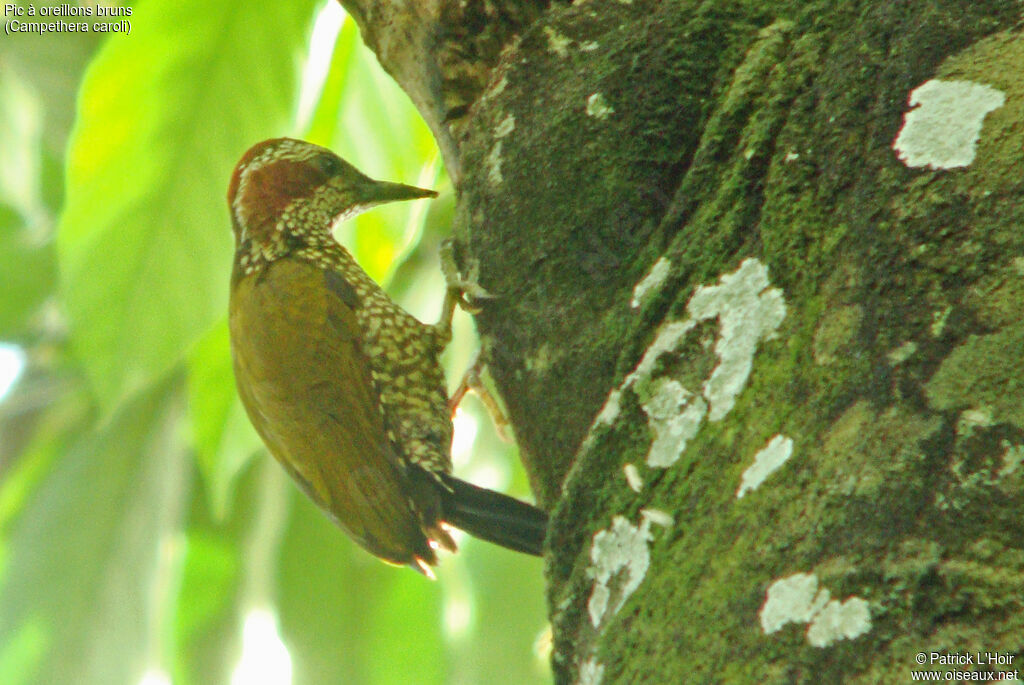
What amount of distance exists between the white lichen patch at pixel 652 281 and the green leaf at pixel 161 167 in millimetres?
1658

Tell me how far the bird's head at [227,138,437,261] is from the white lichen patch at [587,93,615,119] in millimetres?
1521

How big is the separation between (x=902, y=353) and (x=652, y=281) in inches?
15.9

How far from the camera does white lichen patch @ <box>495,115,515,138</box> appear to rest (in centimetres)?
189

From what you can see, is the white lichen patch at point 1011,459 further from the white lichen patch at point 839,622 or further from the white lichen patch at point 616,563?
the white lichen patch at point 616,563

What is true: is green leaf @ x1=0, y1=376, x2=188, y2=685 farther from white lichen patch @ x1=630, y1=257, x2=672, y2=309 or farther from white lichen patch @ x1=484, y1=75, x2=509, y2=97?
white lichen patch @ x1=630, y1=257, x2=672, y2=309

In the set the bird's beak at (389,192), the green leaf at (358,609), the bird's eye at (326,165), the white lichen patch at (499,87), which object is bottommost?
the green leaf at (358,609)

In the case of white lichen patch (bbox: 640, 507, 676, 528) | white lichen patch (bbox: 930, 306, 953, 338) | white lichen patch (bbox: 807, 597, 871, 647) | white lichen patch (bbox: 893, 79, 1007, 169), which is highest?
white lichen patch (bbox: 893, 79, 1007, 169)

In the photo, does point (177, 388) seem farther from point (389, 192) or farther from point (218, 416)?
point (389, 192)

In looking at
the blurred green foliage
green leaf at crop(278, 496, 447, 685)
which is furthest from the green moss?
green leaf at crop(278, 496, 447, 685)

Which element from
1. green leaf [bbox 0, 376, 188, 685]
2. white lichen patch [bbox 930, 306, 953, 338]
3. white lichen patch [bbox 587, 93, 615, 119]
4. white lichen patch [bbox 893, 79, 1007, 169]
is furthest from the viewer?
green leaf [bbox 0, 376, 188, 685]

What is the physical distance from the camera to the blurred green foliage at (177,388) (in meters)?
2.92

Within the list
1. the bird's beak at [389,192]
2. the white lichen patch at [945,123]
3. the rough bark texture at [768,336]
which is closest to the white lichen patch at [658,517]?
the rough bark texture at [768,336]

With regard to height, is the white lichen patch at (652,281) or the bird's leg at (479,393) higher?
the white lichen patch at (652,281)

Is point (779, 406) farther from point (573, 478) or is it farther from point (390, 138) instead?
point (390, 138)
